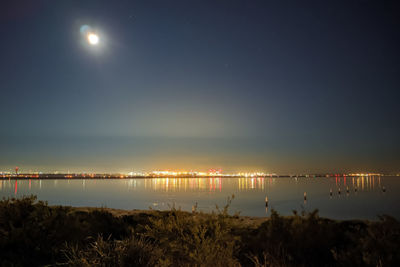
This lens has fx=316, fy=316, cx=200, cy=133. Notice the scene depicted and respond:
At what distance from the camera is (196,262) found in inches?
263

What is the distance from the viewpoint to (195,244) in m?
7.34

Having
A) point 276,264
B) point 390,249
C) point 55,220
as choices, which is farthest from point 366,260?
point 55,220

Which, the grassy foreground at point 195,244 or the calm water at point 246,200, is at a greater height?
the grassy foreground at point 195,244

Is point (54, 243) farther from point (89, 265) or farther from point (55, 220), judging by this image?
point (89, 265)

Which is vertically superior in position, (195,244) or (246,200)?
(195,244)

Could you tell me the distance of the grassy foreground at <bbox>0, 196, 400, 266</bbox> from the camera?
21.8ft

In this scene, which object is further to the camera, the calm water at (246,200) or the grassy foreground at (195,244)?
the calm water at (246,200)

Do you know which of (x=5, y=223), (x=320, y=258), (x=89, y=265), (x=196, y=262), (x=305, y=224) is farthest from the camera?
(x=5, y=223)

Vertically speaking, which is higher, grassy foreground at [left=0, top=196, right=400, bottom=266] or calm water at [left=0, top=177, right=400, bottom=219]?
grassy foreground at [left=0, top=196, right=400, bottom=266]

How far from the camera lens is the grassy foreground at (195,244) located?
6.66 m

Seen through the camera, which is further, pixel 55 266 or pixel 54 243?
pixel 54 243

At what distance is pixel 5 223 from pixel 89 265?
5392mm

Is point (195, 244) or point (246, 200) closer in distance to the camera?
point (195, 244)

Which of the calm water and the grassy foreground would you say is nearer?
the grassy foreground
